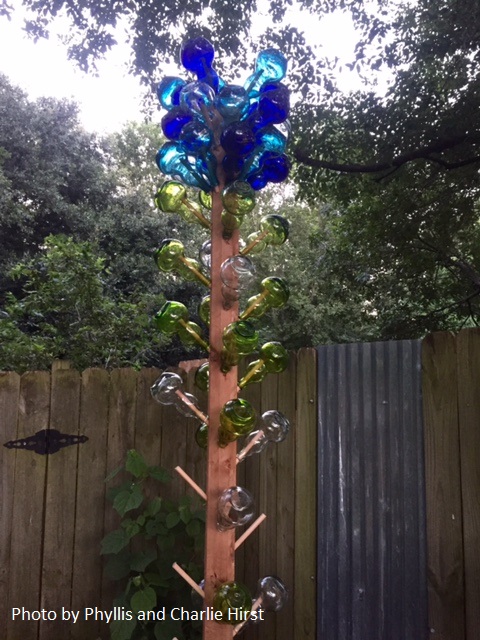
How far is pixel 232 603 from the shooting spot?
171 cm

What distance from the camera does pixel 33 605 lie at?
2957 millimetres

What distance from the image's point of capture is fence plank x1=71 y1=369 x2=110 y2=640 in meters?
2.93

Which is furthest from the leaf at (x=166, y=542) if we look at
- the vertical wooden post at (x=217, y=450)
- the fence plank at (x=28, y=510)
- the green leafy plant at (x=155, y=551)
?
the vertical wooden post at (x=217, y=450)

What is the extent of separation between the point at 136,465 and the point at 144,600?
58 centimetres

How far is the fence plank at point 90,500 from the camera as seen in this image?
9.62ft

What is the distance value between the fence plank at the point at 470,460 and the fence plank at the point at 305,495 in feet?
2.17

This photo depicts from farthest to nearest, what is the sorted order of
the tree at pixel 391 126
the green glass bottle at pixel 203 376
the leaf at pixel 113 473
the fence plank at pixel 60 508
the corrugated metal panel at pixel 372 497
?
the tree at pixel 391 126
the fence plank at pixel 60 508
the leaf at pixel 113 473
the corrugated metal panel at pixel 372 497
the green glass bottle at pixel 203 376

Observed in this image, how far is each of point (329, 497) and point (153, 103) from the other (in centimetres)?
625

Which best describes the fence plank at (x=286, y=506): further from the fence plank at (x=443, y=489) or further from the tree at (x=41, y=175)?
the tree at (x=41, y=175)

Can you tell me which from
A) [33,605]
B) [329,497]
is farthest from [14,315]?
[329,497]

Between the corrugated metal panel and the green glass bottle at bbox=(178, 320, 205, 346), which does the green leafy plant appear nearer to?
the corrugated metal panel

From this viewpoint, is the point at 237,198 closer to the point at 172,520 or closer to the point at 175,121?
the point at 175,121

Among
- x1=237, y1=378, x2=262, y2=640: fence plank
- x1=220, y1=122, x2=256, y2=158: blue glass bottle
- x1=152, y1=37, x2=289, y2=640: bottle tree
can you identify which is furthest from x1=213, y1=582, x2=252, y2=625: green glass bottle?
x1=220, y1=122, x2=256, y2=158: blue glass bottle

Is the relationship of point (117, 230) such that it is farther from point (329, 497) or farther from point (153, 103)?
point (329, 497)
